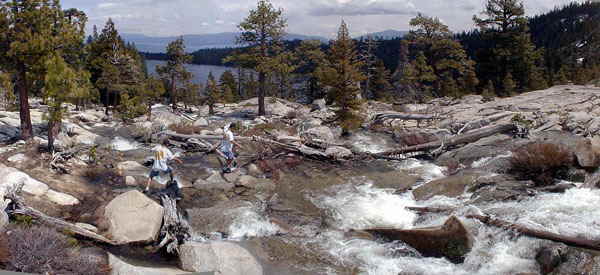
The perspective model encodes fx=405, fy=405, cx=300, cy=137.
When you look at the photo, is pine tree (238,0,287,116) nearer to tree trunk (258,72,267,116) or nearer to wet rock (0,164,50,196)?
tree trunk (258,72,267,116)

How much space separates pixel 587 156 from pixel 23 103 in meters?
25.1

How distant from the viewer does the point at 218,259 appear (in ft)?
34.3

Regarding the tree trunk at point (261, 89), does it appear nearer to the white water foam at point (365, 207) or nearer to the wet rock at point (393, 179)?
the wet rock at point (393, 179)

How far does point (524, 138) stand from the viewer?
20578mm

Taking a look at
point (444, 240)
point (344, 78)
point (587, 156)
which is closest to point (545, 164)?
point (587, 156)

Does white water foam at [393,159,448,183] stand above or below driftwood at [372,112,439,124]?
below

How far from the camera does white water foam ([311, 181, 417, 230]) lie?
13438 mm

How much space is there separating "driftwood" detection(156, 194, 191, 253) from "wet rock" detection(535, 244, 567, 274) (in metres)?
9.11

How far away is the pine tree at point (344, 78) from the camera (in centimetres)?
2655

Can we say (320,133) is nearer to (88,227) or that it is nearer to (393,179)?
(393,179)

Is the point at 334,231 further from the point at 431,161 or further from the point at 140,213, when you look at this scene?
the point at 431,161

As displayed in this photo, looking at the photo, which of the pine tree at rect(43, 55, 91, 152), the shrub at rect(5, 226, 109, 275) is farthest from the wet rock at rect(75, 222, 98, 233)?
the pine tree at rect(43, 55, 91, 152)

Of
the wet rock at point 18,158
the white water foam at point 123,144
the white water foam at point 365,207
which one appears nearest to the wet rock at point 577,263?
the white water foam at point 365,207

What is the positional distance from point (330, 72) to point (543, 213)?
56.3 feet
